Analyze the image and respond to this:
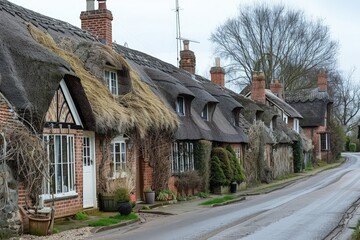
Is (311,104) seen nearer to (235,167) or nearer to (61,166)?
(235,167)

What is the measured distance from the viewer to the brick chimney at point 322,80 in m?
66.0

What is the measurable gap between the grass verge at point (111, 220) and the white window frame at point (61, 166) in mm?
1309

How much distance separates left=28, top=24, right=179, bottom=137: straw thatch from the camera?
18.4 meters

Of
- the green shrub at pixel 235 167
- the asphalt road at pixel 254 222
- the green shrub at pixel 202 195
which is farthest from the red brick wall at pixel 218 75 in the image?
the asphalt road at pixel 254 222

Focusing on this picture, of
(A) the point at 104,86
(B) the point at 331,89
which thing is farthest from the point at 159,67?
(B) the point at 331,89

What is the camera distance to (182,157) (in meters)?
26.2

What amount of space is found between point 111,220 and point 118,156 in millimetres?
4432

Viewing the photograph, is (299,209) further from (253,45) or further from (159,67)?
(253,45)

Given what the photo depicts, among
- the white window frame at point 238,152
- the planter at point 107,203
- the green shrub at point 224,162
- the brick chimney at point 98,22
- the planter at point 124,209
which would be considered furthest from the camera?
the white window frame at point 238,152

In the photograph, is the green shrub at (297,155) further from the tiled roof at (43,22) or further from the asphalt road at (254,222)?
the tiled roof at (43,22)

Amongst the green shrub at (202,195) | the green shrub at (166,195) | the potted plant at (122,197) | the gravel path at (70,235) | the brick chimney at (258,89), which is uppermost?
the brick chimney at (258,89)

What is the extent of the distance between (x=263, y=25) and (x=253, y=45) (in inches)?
106

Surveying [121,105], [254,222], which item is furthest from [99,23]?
[254,222]

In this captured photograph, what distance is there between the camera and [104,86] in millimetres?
20141
